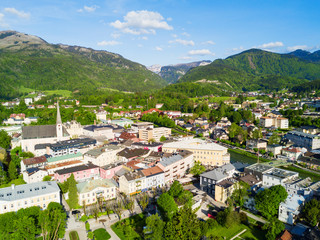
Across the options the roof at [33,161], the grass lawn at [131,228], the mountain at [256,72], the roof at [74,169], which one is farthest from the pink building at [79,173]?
the mountain at [256,72]

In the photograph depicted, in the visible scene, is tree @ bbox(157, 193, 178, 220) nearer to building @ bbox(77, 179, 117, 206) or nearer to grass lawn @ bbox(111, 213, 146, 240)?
grass lawn @ bbox(111, 213, 146, 240)

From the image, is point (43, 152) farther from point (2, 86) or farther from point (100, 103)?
point (2, 86)

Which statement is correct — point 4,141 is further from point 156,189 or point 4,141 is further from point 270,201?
point 270,201

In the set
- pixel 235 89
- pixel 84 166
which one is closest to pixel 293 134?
pixel 84 166

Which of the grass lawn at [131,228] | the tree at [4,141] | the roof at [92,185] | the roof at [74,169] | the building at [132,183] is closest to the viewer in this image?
the grass lawn at [131,228]

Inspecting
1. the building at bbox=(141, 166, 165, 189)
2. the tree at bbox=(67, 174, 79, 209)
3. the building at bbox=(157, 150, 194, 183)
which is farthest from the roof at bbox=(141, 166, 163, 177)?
the tree at bbox=(67, 174, 79, 209)

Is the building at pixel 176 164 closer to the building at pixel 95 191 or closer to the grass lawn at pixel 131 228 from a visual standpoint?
the building at pixel 95 191

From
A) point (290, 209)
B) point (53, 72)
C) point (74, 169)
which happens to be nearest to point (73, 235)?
point (74, 169)
